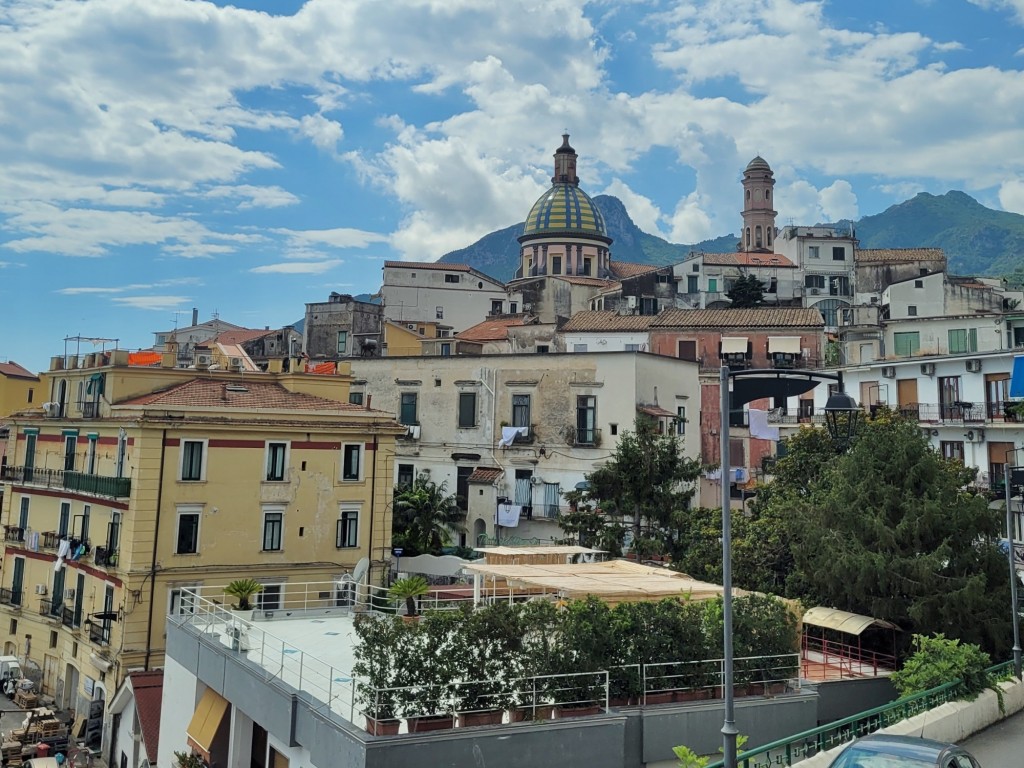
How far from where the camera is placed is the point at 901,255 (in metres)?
73.8

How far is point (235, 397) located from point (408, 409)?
14.0 meters

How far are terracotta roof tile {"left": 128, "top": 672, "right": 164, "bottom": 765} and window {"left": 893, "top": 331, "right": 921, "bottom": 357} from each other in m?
37.9

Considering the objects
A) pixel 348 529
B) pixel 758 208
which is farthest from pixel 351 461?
pixel 758 208

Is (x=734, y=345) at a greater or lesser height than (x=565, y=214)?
lesser

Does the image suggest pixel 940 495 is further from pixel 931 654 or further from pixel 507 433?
pixel 507 433

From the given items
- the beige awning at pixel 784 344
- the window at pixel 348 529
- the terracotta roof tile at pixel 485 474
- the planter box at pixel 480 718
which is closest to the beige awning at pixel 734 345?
the beige awning at pixel 784 344

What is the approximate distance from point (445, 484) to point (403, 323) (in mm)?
24633

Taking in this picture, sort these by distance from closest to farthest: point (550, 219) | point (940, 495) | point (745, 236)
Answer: point (940, 495), point (550, 219), point (745, 236)

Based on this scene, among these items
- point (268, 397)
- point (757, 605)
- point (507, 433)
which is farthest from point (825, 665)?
point (507, 433)

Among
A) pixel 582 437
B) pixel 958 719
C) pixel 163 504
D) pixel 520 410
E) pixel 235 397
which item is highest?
pixel 520 410

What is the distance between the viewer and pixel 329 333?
6538 cm

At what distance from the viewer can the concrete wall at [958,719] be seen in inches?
610

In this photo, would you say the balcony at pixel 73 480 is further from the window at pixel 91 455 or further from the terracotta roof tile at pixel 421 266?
the terracotta roof tile at pixel 421 266

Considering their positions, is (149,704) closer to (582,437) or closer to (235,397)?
(235,397)
